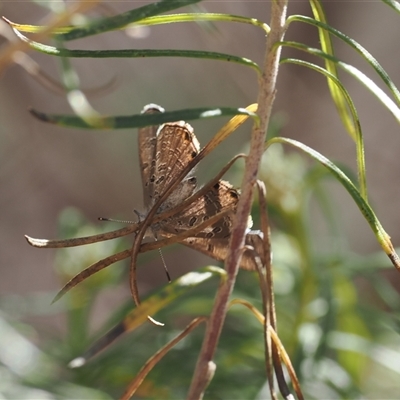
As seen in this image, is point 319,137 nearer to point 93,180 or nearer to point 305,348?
point 93,180

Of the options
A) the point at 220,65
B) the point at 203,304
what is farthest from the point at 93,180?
the point at 203,304

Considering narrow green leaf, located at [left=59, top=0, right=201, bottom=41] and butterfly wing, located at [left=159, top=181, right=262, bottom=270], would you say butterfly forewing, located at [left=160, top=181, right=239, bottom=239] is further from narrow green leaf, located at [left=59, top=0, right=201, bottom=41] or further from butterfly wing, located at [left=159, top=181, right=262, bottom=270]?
narrow green leaf, located at [left=59, top=0, right=201, bottom=41]

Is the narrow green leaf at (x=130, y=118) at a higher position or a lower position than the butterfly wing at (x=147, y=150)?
lower

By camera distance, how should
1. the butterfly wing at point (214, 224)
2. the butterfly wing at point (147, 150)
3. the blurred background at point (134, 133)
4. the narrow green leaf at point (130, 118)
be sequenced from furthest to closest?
the blurred background at point (134, 133), the butterfly wing at point (147, 150), the butterfly wing at point (214, 224), the narrow green leaf at point (130, 118)

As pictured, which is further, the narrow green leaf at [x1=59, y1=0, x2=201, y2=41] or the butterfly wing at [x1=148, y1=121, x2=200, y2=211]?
the butterfly wing at [x1=148, y1=121, x2=200, y2=211]

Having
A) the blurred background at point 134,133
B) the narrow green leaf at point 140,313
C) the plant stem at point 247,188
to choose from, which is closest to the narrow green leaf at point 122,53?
the plant stem at point 247,188

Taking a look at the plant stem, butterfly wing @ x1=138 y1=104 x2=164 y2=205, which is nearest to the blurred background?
butterfly wing @ x1=138 y1=104 x2=164 y2=205

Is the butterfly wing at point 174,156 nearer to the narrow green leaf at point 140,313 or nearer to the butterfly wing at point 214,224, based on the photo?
the butterfly wing at point 214,224

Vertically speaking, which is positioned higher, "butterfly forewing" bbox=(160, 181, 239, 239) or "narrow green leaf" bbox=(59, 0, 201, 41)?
"narrow green leaf" bbox=(59, 0, 201, 41)

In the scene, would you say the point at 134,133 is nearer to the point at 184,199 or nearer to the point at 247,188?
the point at 184,199

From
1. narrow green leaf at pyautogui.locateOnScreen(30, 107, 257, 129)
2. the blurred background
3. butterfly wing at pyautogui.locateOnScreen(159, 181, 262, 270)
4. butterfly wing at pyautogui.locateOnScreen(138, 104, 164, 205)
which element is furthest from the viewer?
the blurred background
